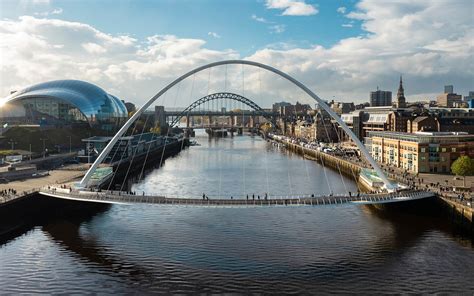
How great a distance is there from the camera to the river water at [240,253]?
24500mm

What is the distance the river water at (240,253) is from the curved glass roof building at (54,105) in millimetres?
57807

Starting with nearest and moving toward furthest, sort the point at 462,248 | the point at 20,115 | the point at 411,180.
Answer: the point at 462,248
the point at 411,180
the point at 20,115

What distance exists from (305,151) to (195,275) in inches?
3477

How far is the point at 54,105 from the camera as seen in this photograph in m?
95.2

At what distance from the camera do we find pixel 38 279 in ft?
83.0

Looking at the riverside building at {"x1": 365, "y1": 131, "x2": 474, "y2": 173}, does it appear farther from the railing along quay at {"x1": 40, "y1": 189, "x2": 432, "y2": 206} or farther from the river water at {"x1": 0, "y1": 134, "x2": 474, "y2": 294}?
the railing along quay at {"x1": 40, "y1": 189, "x2": 432, "y2": 206}

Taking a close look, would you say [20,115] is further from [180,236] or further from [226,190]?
[180,236]

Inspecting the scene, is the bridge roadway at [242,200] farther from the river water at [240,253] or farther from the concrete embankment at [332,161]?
the concrete embankment at [332,161]

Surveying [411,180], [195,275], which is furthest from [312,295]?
[411,180]

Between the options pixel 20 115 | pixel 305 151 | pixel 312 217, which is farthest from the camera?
pixel 305 151

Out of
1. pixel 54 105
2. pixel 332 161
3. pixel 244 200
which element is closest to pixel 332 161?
pixel 332 161

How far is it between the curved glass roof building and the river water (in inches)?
2276

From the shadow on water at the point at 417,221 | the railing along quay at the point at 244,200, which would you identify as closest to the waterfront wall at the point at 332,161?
the shadow on water at the point at 417,221

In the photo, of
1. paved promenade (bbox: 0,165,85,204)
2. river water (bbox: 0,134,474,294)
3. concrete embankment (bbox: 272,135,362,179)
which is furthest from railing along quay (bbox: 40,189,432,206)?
concrete embankment (bbox: 272,135,362,179)
